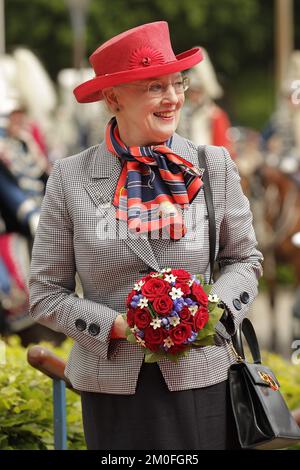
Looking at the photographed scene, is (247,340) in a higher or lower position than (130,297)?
lower

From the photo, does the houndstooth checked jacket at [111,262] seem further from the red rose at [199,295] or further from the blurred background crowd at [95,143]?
the blurred background crowd at [95,143]

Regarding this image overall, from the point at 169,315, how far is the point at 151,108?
0.59m

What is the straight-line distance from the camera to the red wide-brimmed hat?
379cm

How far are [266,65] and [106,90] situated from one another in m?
34.4

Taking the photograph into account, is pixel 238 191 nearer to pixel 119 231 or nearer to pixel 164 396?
pixel 119 231

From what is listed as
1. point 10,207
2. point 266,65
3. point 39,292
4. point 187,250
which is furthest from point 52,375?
point 266,65

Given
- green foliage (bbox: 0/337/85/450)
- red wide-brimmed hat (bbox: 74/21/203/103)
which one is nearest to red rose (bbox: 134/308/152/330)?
red wide-brimmed hat (bbox: 74/21/203/103)

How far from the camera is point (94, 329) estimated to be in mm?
3746

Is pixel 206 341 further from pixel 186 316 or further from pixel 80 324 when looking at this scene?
pixel 80 324

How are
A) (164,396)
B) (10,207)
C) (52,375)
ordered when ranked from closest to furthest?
1. (164,396)
2. (52,375)
3. (10,207)

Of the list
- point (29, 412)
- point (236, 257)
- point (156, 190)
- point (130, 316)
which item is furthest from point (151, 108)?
point (29, 412)

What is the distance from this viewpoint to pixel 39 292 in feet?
12.8

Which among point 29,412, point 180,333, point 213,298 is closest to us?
point 180,333

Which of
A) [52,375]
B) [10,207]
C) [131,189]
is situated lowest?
[10,207]
